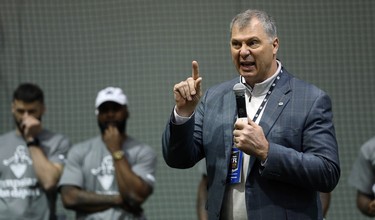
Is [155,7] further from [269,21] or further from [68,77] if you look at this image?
[269,21]

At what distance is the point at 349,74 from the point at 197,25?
1.35 metres

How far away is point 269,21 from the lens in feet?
11.7

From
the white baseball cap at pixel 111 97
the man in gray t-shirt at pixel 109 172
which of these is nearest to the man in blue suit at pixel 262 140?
the man in gray t-shirt at pixel 109 172

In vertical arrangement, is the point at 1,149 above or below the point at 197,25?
below

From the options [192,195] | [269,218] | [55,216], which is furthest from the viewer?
[192,195]

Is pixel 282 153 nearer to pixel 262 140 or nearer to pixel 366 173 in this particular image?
pixel 262 140

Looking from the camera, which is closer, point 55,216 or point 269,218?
point 269,218

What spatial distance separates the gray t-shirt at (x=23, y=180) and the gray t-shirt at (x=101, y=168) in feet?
0.59

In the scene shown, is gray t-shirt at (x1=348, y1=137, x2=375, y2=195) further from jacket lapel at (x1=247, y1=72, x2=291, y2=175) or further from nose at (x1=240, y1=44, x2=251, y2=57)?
nose at (x1=240, y1=44, x2=251, y2=57)

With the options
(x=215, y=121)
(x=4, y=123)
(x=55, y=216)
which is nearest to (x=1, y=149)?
(x=55, y=216)

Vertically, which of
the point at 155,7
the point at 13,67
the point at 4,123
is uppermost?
the point at 155,7

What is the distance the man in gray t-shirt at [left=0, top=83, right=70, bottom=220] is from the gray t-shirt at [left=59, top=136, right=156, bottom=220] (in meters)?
0.16

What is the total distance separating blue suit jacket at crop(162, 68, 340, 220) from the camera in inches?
133

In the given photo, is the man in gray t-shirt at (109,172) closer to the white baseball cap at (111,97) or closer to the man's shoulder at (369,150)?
the white baseball cap at (111,97)
